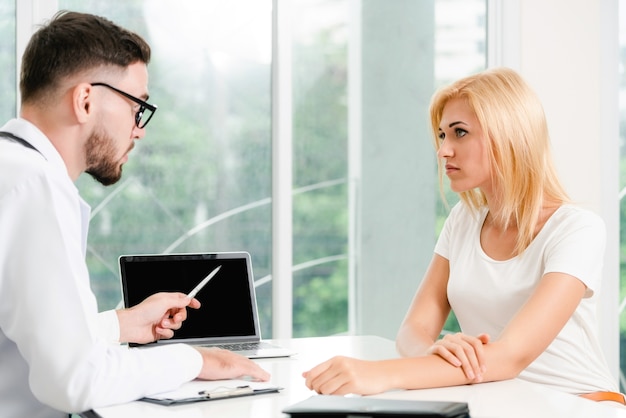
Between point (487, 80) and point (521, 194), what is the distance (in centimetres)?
31

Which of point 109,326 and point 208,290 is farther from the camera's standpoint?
point 208,290

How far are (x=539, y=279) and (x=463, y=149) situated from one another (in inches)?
16.0

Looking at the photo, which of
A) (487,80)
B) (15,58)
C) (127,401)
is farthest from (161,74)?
(127,401)

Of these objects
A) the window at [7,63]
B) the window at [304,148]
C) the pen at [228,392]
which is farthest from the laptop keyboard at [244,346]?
the window at [7,63]

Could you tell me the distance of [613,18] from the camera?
3.81 m

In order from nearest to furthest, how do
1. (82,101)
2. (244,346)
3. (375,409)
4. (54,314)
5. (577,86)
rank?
(375,409), (54,314), (82,101), (244,346), (577,86)

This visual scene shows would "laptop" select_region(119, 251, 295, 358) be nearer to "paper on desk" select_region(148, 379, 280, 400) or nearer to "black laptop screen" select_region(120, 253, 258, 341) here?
"black laptop screen" select_region(120, 253, 258, 341)

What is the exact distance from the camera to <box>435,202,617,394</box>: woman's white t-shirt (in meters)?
→ 1.88

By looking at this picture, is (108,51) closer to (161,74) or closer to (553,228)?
(553,228)

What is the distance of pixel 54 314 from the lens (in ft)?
4.53

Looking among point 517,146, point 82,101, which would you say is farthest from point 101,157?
point 517,146

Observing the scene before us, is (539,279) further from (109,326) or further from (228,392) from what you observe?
(109,326)

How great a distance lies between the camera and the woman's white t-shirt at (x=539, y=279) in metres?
1.88

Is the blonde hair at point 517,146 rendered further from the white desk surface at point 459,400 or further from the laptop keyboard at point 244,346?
the laptop keyboard at point 244,346
